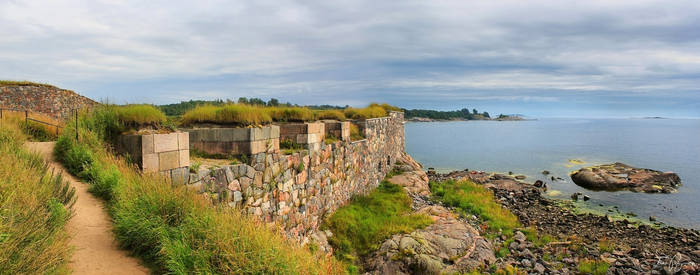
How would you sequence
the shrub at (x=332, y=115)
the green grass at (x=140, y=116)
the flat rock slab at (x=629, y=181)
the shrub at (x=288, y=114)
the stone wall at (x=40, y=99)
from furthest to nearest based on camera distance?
the flat rock slab at (x=629, y=181) < the stone wall at (x=40, y=99) < the shrub at (x=332, y=115) < the shrub at (x=288, y=114) < the green grass at (x=140, y=116)

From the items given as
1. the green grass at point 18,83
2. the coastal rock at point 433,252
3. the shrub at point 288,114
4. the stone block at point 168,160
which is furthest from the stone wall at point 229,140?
the green grass at point 18,83

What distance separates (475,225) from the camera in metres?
14.1

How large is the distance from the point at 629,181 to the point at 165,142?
33670mm

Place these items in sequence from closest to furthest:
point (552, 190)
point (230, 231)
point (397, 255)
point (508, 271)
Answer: point (230, 231)
point (397, 255)
point (508, 271)
point (552, 190)

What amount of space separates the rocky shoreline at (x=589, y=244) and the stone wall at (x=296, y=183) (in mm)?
5562

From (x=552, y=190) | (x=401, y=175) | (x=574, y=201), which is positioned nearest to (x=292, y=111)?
(x=401, y=175)

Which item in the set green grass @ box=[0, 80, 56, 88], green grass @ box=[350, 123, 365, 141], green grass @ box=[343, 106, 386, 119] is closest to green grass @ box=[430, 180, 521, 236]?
green grass @ box=[343, 106, 386, 119]

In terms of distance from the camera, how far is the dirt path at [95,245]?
13.5 feet

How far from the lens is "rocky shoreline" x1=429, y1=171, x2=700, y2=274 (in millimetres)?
11602

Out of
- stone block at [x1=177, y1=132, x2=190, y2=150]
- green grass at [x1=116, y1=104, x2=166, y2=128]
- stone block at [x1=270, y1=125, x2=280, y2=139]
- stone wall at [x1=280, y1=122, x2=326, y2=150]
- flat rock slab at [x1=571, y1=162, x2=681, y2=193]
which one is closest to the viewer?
stone block at [x1=177, y1=132, x2=190, y2=150]

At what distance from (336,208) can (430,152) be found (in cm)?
3796

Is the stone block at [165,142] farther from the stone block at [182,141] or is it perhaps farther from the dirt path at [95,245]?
the dirt path at [95,245]

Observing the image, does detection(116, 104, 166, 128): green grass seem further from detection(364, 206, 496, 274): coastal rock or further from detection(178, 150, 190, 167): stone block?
detection(364, 206, 496, 274): coastal rock

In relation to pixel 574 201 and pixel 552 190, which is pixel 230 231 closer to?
pixel 574 201
